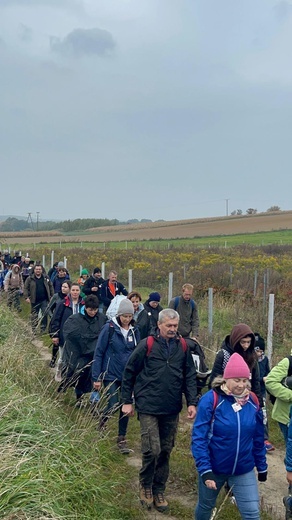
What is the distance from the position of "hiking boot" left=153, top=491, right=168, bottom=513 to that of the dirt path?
0.05 meters

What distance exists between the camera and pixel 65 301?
8.91m

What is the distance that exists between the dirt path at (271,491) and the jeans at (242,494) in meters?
1.03

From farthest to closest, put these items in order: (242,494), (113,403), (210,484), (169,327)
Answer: (113,403) → (169,327) → (242,494) → (210,484)

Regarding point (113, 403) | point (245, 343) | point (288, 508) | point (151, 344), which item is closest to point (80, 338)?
point (113, 403)

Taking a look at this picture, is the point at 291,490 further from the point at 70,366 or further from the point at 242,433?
the point at 70,366

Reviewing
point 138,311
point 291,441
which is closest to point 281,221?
point 138,311

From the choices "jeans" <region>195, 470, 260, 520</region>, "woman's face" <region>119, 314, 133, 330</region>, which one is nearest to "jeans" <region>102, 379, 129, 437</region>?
"woman's face" <region>119, 314, 133, 330</region>

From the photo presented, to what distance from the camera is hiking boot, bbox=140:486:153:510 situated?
5.15m

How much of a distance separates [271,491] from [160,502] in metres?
1.27

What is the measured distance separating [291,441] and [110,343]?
2618 mm

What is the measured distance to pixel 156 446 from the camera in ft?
16.6

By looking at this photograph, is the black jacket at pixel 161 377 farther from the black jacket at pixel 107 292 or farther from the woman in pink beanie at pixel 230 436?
the black jacket at pixel 107 292

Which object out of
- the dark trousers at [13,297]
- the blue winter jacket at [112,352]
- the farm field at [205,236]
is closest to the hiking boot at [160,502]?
the blue winter jacket at [112,352]

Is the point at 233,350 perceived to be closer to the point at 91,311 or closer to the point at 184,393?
the point at 184,393
